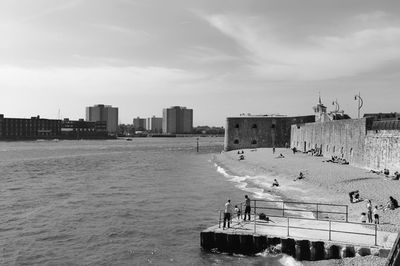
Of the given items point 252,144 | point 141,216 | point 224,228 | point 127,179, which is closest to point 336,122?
point 127,179

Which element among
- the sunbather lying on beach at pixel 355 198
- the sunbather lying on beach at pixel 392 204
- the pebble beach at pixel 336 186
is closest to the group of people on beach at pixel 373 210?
the sunbather lying on beach at pixel 392 204

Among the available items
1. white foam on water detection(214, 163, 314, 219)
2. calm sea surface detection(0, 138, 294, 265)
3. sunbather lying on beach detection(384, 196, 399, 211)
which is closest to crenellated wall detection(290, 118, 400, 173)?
white foam on water detection(214, 163, 314, 219)

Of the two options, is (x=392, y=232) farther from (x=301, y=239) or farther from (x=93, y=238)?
(x=93, y=238)

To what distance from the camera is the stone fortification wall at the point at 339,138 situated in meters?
43.1

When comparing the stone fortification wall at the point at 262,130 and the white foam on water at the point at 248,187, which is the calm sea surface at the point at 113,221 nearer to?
the white foam on water at the point at 248,187

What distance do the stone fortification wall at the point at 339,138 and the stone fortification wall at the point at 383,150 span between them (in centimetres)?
165

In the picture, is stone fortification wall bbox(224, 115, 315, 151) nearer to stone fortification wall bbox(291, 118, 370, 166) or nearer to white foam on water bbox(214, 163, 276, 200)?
stone fortification wall bbox(291, 118, 370, 166)

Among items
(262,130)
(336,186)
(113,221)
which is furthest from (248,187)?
(262,130)

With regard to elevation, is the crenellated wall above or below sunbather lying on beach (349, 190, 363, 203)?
above

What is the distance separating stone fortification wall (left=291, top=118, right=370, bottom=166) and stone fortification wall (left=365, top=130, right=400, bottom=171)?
165 cm

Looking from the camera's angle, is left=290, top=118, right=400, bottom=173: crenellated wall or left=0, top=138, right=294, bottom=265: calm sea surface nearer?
left=0, top=138, right=294, bottom=265: calm sea surface

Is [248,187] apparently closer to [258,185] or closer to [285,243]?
[258,185]

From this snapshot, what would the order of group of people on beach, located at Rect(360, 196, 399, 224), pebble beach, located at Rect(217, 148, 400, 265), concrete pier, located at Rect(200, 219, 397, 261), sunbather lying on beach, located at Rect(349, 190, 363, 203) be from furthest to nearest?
sunbather lying on beach, located at Rect(349, 190, 363, 203), pebble beach, located at Rect(217, 148, 400, 265), group of people on beach, located at Rect(360, 196, 399, 224), concrete pier, located at Rect(200, 219, 397, 261)

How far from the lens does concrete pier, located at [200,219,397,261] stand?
18047 mm
